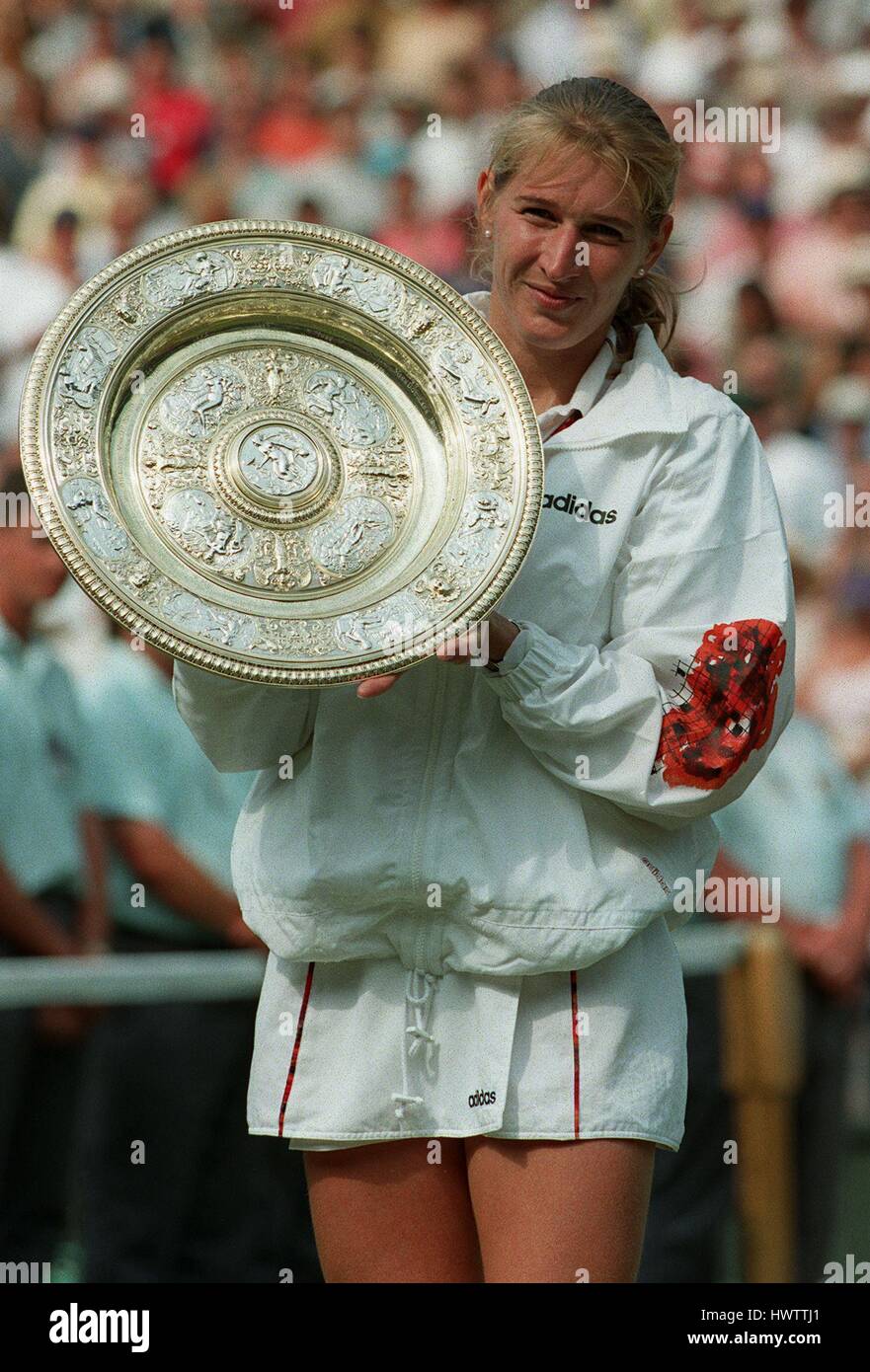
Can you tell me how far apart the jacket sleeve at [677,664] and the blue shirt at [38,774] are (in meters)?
2.05

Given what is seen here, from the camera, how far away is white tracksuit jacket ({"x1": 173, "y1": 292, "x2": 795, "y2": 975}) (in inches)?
77.0

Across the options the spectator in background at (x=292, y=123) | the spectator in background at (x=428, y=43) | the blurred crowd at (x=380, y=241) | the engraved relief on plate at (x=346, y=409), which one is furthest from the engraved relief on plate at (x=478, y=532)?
the spectator in background at (x=428, y=43)

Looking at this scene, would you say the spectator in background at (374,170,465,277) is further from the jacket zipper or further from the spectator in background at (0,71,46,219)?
the jacket zipper

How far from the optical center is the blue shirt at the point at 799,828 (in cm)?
444

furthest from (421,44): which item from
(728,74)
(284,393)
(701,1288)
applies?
(701,1288)

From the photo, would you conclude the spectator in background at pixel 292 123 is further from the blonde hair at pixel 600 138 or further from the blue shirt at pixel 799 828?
the blonde hair at pixel 600 138

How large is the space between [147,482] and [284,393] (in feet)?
0.62

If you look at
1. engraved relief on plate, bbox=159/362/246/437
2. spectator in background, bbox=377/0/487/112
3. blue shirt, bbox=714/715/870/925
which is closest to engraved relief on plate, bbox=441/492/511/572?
engraved relief on plate, bbox=159/362/246/437

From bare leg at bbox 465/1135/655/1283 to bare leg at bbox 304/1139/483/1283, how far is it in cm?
4

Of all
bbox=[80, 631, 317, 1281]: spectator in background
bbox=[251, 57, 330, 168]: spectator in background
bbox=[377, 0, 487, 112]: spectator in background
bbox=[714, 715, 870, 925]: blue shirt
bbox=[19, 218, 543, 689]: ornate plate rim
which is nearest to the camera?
bbox=[19, 218, 543, 689]: ornate plate rim

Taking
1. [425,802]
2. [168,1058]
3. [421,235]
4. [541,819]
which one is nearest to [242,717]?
[425,802]

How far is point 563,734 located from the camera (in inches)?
76.9

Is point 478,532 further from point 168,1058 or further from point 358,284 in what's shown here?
point 168,1058

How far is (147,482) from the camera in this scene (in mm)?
2008
